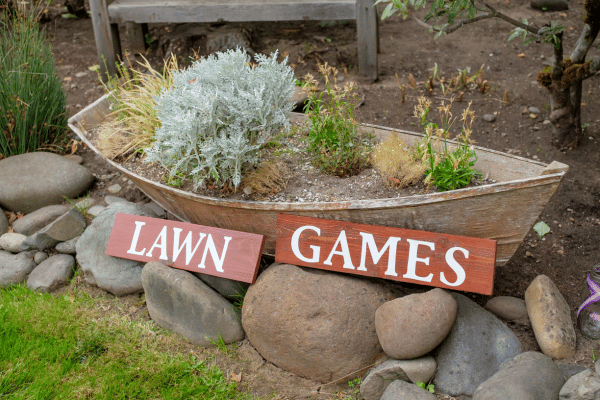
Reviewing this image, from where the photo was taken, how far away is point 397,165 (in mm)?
3082

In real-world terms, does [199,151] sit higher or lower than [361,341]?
higher

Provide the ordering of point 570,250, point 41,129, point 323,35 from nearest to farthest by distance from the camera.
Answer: point 570,250
point 41,129
point 323,35

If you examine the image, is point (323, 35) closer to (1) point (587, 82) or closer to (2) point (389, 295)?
(1) point (587, 82)

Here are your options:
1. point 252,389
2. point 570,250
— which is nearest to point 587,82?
point 570,250

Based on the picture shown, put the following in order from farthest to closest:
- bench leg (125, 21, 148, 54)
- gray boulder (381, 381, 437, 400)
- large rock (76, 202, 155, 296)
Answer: bench leg (125, 21, 148, 54), large rock (76, 202, 155, 296), gray boulder (381, 381, 437, 400)

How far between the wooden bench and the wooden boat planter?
254 cm

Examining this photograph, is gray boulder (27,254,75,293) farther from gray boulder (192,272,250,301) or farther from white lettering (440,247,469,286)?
white lettering (440,247,469,286)

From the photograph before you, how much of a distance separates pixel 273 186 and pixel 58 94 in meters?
2.63

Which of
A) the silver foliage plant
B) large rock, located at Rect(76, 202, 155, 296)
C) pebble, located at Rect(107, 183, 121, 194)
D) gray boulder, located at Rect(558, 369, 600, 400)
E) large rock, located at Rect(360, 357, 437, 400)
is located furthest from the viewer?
pebble, located at Rect(107, 183, 121, 194)

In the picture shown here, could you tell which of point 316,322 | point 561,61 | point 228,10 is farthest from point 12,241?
point 561,61

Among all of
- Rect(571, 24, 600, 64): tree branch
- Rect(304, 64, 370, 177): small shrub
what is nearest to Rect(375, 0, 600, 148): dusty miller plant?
Rect(571, 24, 600, 64): tree branch

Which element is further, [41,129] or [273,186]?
[41,129]

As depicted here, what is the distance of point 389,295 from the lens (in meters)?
2.89

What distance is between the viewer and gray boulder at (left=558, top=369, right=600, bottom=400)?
7.24 ft
